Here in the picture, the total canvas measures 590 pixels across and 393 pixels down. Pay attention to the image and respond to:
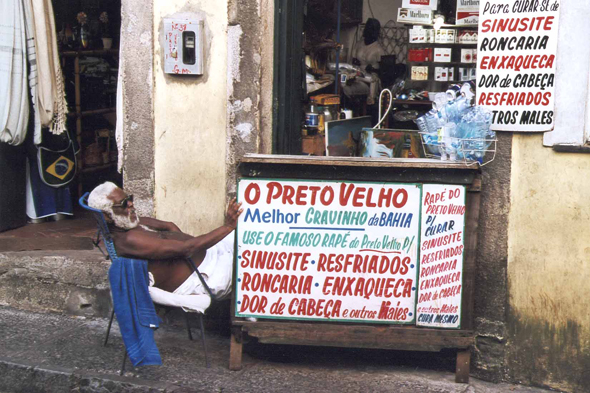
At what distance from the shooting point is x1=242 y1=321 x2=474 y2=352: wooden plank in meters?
4.59

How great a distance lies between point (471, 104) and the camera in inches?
196

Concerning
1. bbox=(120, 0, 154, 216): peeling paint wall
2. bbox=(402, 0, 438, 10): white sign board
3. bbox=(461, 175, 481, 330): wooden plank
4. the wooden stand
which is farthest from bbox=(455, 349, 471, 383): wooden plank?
bbox=(402, 0, 438, 10): white sign board

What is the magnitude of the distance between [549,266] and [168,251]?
89.7 inches

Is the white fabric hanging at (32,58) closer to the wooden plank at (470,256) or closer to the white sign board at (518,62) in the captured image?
the white sign board at (518,62)

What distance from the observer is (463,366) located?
15.4 feet

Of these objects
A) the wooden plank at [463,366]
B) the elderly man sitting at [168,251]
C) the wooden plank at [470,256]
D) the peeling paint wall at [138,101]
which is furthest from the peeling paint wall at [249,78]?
the wooden plank at [463,366]

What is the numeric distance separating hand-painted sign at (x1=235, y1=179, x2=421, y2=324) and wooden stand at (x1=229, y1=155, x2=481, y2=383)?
0.17 ft

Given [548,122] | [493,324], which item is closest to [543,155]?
[548,122]

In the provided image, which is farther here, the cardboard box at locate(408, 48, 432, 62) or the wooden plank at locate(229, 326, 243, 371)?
the cardboard box at locate(408, 48, 432, 62)

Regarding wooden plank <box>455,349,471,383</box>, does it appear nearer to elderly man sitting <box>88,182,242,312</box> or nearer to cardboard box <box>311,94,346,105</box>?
elderly man sitting <box>88,182,242,312</box>

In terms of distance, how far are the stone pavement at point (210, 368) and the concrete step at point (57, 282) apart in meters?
0.35

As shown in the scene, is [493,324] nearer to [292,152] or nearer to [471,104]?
[471,104]

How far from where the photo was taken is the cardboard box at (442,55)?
23.2 ft

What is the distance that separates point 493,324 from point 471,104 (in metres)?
1.38
